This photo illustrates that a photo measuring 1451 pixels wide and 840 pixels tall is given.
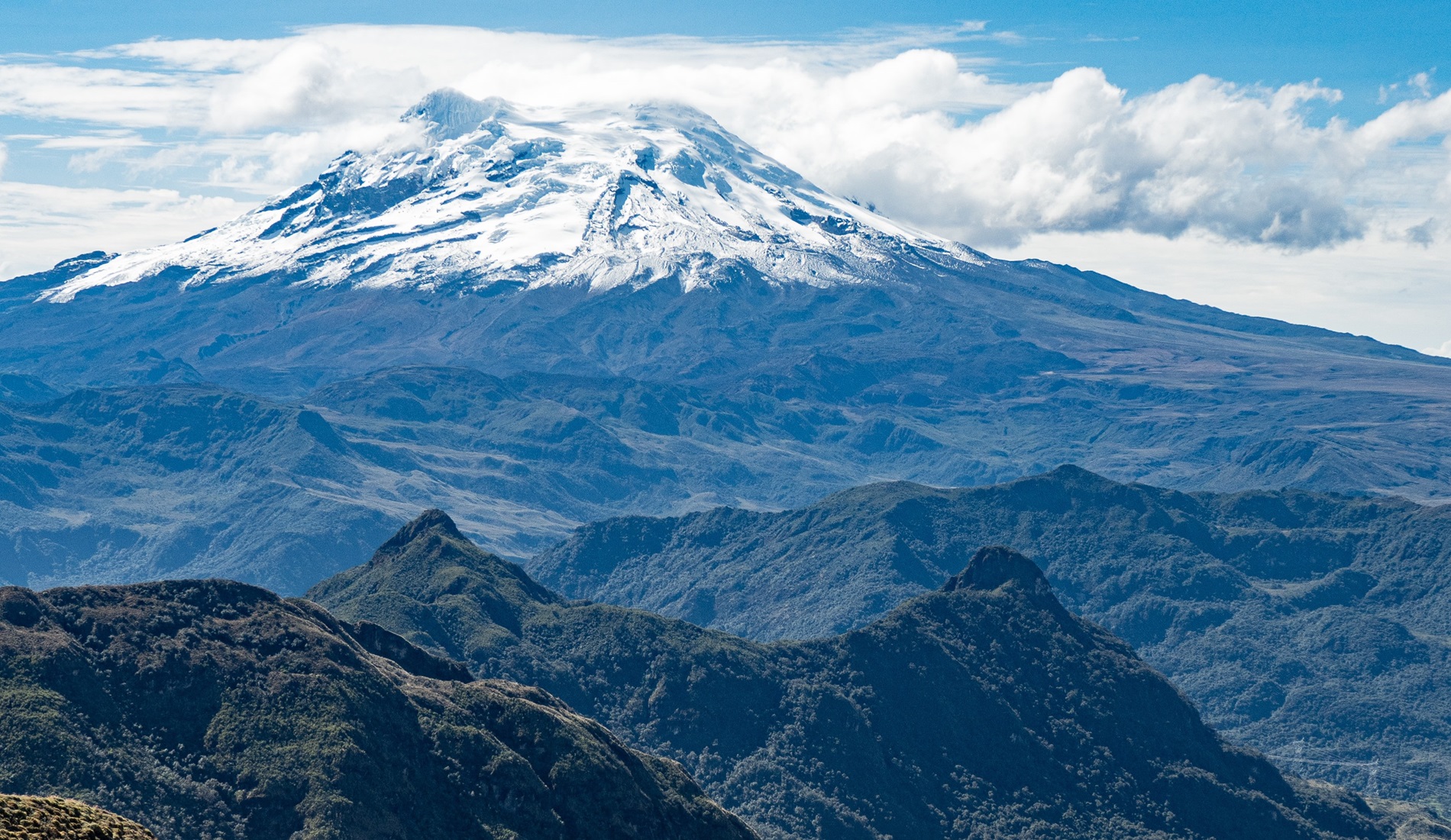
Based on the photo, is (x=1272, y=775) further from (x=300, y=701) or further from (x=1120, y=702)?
(x=300, y=701)

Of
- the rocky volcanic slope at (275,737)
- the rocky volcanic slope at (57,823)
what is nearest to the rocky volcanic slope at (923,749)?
the rocky volcanic slope at (275,737)

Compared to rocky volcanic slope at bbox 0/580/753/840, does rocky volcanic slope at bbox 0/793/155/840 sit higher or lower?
higher

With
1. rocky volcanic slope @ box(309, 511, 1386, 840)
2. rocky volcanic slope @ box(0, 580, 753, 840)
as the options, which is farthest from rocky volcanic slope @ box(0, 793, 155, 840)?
rocky volcanic slope @ box(309, 511, 1386, 840)

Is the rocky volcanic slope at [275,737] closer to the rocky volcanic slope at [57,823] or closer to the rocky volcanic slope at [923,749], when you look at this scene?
the rocky volcanic slope at [923,749]

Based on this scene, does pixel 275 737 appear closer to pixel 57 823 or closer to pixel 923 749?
pixel 57 823

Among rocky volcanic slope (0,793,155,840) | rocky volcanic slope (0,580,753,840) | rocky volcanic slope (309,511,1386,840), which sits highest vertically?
rocky volcanic slope (0,793,155,840)

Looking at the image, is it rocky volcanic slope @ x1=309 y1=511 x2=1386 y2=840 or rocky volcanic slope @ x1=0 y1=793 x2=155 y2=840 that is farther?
rocky volcanic slope @ x1=309 y1=511 x2=1386 y2=840

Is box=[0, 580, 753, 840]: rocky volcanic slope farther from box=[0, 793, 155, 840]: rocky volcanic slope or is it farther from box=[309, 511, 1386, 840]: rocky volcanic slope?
box=[0, 793, 155, 840]: rocky volcanic slope

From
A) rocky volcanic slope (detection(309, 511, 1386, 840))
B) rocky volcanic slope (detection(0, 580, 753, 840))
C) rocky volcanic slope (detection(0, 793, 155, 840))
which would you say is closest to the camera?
rocky volcanic slope (detection(0, 793, 155, 840))
